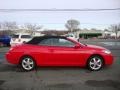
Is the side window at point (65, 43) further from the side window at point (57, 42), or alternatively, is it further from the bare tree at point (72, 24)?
the bare tree at point (72, 24)

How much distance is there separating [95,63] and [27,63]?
8.80ft

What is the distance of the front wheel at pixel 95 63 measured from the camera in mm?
10172

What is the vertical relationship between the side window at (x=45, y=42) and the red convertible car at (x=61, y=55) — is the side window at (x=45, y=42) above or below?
above

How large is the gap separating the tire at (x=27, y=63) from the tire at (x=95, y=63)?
7.26 feet

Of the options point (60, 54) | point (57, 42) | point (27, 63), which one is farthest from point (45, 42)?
point (27, 63)

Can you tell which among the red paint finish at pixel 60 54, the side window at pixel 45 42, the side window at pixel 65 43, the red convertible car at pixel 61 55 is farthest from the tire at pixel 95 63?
the side window at pixel 45 42

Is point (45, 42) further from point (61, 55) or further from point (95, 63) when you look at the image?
point (95, 63)

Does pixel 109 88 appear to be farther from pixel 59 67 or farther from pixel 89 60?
pixel 59 67

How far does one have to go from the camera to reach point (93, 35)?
110625 millimetres

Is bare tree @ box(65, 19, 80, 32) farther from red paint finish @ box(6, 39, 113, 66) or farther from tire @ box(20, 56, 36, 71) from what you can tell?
tire @ box(20, 56, 36, 71)

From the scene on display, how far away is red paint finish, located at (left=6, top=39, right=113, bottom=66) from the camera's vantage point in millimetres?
10156

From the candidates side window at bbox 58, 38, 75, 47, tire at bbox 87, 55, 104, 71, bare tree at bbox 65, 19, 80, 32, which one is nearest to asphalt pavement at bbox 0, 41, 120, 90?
tire at bbox 87, 55, 104, 71

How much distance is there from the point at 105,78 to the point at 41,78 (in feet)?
7.07

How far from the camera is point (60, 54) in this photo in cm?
1016
